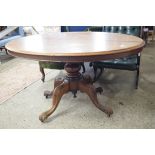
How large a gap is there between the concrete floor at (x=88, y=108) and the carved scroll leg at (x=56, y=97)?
5 centimetres

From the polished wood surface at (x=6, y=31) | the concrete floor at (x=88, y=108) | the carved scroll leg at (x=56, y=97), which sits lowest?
the concrete floor at (x=88, y=108)

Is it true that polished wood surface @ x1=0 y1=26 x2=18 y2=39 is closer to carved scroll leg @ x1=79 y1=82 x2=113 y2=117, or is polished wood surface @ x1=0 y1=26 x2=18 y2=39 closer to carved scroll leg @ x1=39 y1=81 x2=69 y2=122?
carved scroll leg @ x1=39 y1=81 x2=69 y2=122

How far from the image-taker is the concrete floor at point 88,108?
1563mm

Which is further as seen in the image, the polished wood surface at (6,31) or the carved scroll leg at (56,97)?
the polished wood surface at (6,31)

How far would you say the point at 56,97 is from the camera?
1.67 metres

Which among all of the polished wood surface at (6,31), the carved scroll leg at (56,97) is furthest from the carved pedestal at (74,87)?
the polished wood surface at (6,31)

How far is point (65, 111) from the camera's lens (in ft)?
5.75

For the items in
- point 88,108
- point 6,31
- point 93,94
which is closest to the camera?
point 93,94

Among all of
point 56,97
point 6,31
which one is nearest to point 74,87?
point 56,97

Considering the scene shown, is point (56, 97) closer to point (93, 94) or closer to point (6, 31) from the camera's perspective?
point (93, 94)

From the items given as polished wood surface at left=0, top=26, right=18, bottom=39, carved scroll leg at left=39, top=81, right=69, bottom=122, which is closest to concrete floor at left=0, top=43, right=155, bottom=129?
carved scroll leg at left=39, top=81, right=69, bottom=122

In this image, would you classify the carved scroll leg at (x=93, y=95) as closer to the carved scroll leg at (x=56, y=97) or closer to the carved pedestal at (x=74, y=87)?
the carved pedestal at (x=74, y=87)

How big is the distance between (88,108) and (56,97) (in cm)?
33
